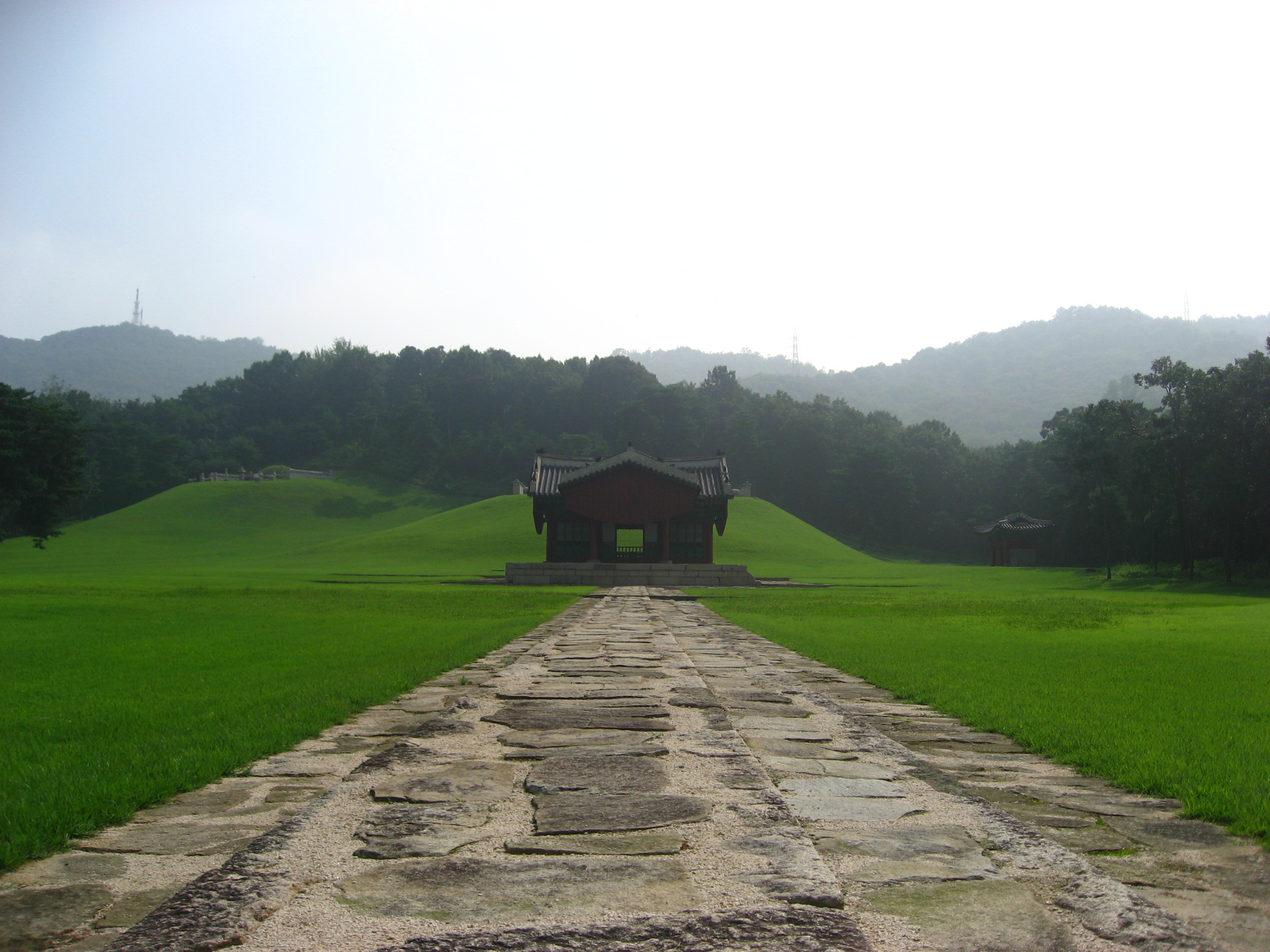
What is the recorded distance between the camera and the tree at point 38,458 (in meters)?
29.0

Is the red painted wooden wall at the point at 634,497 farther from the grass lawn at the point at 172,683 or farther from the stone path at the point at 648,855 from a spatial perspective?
the stone path at the point at 648,855

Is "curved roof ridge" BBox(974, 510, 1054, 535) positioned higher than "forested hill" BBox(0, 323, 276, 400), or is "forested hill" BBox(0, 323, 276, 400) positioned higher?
"forested hill" BBox(0, 323, 276, 400)

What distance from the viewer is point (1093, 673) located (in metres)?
8.23

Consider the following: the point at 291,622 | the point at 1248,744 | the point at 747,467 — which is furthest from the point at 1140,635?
Result: the point at 747,467

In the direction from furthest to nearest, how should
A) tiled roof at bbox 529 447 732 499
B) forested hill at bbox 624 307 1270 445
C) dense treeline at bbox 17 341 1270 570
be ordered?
forested hill at bbox 624 307 1270 445 → dense treeline at bbox 17 341 1270 570 → tiled roof at bbox 529 447 732 499

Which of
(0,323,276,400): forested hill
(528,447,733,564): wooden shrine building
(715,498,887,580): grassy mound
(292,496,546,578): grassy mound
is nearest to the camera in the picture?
(528,447,733,564): wooden shrine building

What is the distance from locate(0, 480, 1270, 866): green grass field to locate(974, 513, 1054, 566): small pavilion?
→ 2696 cm

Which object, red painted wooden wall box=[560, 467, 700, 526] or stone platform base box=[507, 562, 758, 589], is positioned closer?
stone platform base box=[507, 562, 758, 589]

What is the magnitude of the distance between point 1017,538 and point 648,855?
60.4 m

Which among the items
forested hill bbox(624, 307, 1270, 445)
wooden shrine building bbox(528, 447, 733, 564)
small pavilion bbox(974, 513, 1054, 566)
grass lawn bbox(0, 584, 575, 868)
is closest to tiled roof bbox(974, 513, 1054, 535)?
small pavilion bbox(974, 513, 1054, 566)

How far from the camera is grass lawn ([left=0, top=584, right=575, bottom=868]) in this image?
3.90 meters

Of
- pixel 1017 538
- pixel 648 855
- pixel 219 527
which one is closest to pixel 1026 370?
pixel 1017 538

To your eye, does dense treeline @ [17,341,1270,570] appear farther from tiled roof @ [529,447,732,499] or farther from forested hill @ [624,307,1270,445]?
forested hill @ [624,307,1270,445]

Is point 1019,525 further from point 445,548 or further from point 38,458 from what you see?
point 38,458
